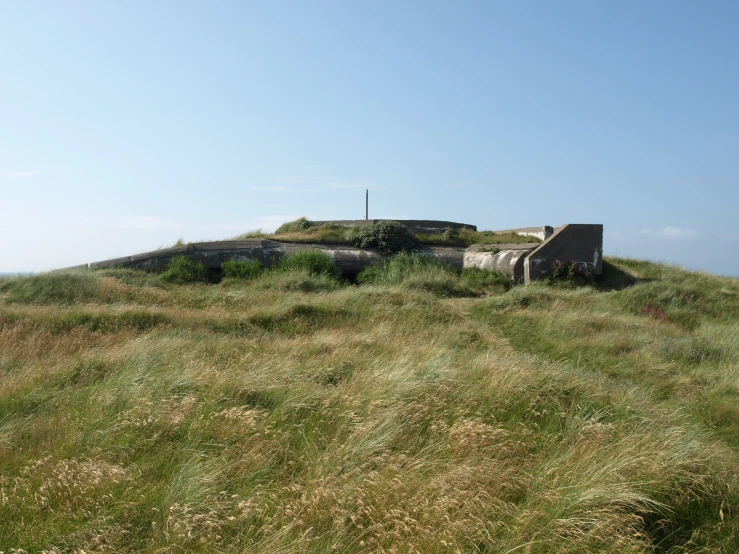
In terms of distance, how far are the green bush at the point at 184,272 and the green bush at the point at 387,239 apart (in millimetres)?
4524

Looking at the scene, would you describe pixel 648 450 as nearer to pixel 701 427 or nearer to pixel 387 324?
pixel 701 427

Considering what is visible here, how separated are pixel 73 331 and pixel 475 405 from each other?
6235 millimetres

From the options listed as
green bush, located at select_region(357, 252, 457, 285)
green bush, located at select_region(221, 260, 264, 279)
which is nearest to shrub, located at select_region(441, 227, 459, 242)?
green bush, located at select_region(357, 252, 457, 285)

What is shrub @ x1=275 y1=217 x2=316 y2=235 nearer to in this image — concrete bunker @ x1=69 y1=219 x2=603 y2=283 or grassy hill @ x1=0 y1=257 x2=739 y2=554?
concrete bunker @ x1=69 y1=219 x2=603 y2=283

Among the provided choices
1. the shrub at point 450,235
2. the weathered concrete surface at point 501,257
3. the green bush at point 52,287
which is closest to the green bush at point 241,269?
the green bush at point 52,287

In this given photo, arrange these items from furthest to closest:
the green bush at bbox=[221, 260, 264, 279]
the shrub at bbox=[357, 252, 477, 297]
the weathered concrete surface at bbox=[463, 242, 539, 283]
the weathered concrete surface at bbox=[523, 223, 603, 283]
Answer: the weathered concrete surface at bbox=[463, 242, 539, 283]
the green bush at bbox=[221, 260, 264, 279]
the weathered concrete surface at bbox=[523, 223, 603, 283]
the shrub at bbox=[357, 252, 477, 297]

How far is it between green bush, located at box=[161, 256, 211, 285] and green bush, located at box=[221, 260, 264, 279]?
514 mm

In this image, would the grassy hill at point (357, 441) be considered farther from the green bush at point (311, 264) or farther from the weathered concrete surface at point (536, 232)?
the weathered concrete surface at point (536, 232)

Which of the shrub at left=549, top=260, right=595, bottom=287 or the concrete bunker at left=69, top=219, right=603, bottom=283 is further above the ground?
the concrete bunker at left=69, top=219, right=603, bottom=283

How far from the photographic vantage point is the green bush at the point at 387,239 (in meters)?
16.6

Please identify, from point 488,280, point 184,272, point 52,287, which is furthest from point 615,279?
point 52,287

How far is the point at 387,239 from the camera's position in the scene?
54.5 ft

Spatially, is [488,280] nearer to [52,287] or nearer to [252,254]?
[252,254]

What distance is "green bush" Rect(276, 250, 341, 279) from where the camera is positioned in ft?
48.9
